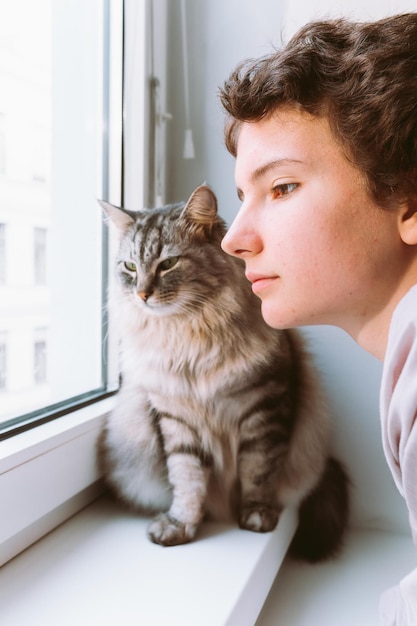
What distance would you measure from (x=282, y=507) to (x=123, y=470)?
36 centimetres

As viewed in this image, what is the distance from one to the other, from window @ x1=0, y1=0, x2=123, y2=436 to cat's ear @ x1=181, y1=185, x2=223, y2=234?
34 centimetres

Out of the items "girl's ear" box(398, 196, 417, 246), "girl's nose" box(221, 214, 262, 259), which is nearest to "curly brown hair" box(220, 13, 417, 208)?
"girl's ear" box(398, 196, 417, 246)

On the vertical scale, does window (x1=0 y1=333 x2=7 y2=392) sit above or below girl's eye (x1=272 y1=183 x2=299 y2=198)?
below

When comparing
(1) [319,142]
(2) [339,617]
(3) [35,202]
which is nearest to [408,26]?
(1) [319,142]

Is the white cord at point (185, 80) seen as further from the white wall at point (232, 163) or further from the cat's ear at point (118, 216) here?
the cat's ear at point (118, 216)

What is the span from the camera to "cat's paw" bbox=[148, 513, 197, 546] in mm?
1043

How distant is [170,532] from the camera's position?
105cm

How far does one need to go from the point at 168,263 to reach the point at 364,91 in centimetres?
52

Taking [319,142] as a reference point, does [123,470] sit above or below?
below

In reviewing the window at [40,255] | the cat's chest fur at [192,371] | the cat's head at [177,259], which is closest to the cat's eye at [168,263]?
the cat's head at [177,259]

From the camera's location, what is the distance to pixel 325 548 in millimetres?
1253

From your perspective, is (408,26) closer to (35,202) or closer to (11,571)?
(35,202)

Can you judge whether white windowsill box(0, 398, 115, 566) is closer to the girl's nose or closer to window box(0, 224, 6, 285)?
window box(0, 224, 6, 285)

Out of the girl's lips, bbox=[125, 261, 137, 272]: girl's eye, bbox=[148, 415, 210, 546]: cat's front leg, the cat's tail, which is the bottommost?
the cat's tail
